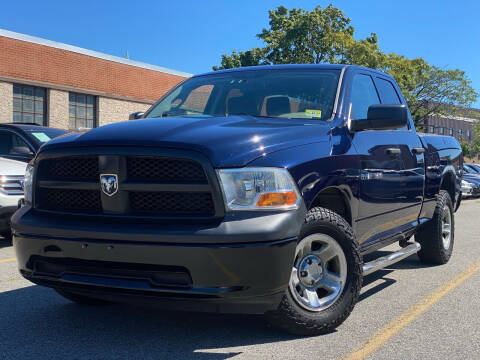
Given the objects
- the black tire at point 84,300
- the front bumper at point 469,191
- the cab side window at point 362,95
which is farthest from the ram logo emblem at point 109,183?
the front bumper at point 469,191

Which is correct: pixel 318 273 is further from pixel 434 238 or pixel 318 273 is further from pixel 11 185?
pixel 11 185

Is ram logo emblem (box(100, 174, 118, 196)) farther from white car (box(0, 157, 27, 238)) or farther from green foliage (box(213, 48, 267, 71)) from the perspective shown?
green foliage (box(213, 48, 267, 71))

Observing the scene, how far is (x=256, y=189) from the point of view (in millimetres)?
3287

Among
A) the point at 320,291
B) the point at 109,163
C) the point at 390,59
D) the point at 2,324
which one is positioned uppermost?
the point at 390,59

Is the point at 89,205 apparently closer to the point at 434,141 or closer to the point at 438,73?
the point at 434,141

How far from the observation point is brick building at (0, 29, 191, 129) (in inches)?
1032

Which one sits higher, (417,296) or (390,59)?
(390,59)

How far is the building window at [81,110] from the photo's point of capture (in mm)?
28984

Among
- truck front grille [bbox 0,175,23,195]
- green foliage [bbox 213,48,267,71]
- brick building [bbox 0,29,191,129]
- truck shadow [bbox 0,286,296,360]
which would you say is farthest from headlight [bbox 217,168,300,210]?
green foliage [bbox 213,48,267,71]

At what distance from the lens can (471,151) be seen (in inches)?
2719

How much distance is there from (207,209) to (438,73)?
4384 centimetres

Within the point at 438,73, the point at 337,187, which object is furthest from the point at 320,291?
the point at 438,73

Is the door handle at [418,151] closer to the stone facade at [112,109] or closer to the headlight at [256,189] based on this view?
the headlight at [256,189]

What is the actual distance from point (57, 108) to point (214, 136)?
26.2 meters
